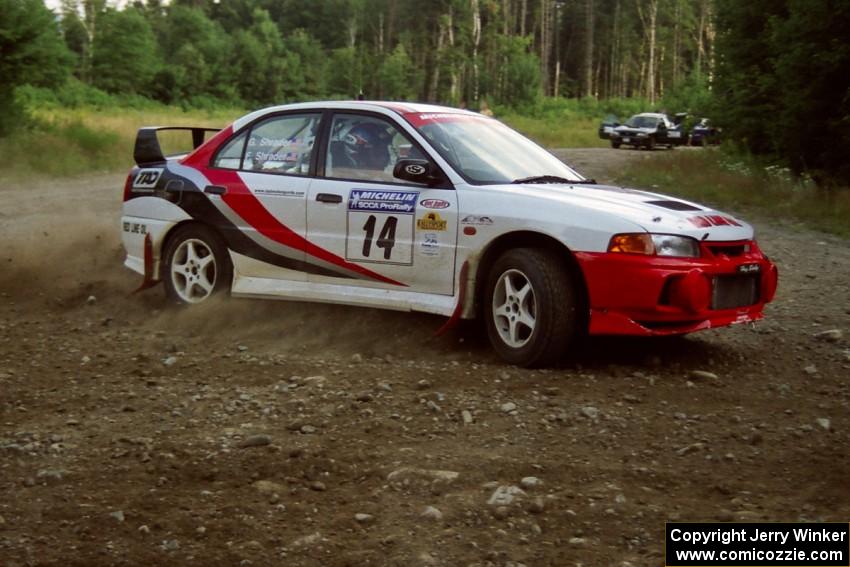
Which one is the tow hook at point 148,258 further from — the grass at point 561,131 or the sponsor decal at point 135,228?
the grass at point 561,131

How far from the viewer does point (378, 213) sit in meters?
6.86

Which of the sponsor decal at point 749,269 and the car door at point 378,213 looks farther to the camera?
the car door at point 378,213

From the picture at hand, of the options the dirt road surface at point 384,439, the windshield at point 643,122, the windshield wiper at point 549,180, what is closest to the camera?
the dirt road surface at point 384,439

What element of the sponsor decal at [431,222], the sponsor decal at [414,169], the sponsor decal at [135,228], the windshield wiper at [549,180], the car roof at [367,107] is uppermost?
the car roof at [367,107]

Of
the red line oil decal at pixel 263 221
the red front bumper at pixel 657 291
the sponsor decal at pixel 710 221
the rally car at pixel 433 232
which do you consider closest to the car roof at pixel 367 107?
the rally car at pixel 433 232

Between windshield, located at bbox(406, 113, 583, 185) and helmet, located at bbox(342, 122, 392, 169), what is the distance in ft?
0.76

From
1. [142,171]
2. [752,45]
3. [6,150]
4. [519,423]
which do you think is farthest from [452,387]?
[6,150]

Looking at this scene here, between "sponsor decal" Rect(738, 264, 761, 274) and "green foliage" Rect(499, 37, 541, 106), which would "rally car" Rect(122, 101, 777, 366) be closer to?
"sponsor decal" Rect(738, 264, 761, 274)

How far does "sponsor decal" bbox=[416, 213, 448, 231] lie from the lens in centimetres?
661

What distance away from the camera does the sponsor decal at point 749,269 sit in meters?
6.31

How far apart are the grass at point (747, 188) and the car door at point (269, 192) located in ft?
26.4

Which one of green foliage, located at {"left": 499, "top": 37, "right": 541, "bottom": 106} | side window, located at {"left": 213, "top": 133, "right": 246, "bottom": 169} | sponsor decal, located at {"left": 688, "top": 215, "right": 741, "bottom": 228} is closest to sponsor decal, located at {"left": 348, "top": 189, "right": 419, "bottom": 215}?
side window, located at {"left": 213, "top": 133, "right": 246, "bottom": 169}

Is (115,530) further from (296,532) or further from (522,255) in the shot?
(522,255)

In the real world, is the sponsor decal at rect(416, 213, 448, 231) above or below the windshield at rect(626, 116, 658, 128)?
below
